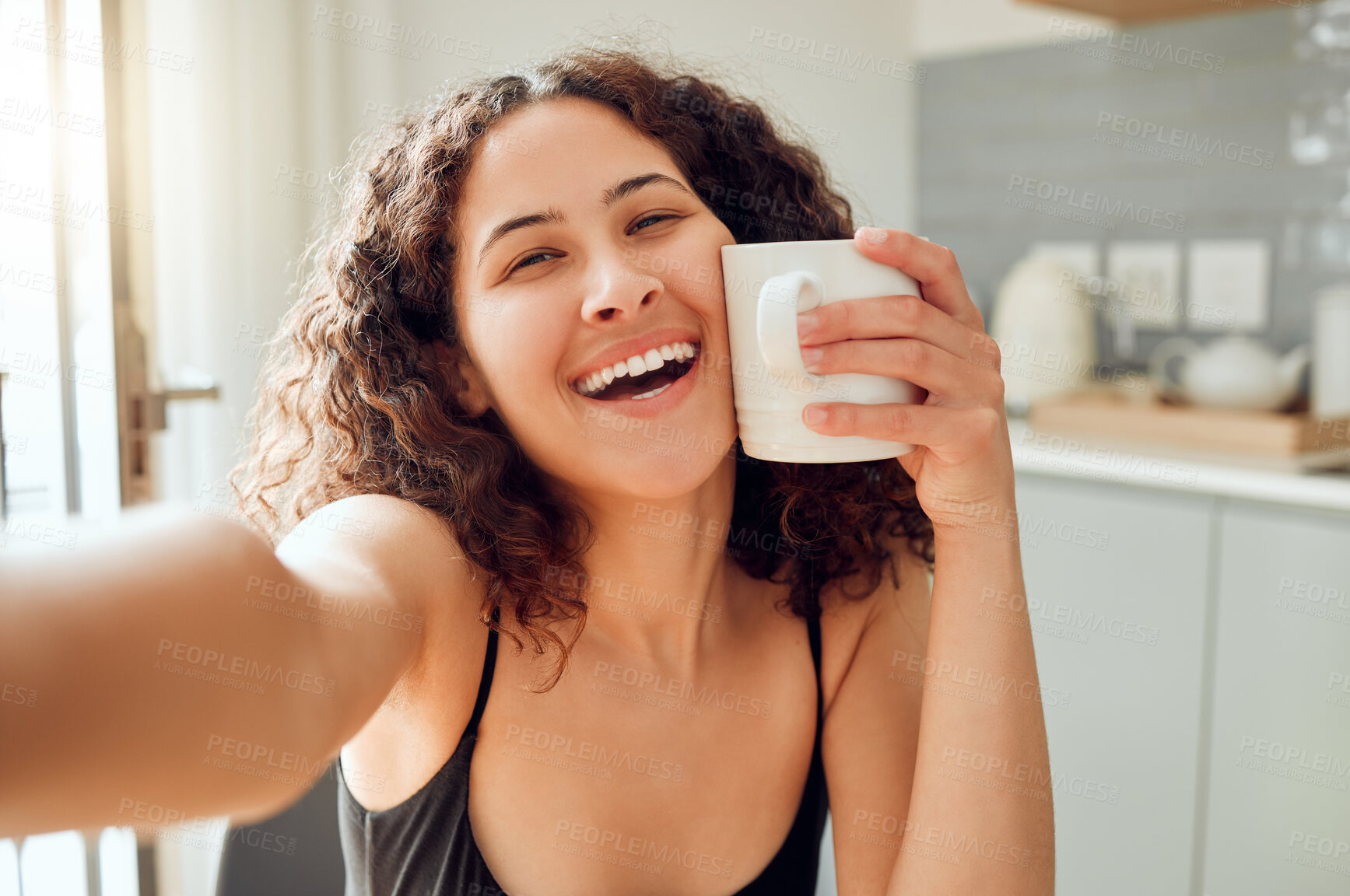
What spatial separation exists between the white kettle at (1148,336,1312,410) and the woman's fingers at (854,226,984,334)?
1470 mm

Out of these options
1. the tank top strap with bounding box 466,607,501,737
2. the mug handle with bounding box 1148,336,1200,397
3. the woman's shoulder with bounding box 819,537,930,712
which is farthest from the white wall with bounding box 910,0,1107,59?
the tank top strap with bounding box 466,607,501,737

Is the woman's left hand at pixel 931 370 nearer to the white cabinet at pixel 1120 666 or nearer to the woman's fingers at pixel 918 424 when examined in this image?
the woman's fingers at pixel 918 424

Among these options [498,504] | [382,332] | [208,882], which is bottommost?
[208,882]

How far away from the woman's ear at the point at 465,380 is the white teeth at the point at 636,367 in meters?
0.13

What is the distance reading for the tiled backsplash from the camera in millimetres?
2143

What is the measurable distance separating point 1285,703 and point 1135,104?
137cm

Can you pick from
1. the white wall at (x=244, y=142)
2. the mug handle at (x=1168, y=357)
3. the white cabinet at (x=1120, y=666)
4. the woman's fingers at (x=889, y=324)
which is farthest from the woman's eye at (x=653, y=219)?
the mug handle at (x=1168, y=357)

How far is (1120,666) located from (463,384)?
4.97 ft

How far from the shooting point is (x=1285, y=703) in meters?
1.70

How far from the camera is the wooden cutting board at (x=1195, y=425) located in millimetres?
1825

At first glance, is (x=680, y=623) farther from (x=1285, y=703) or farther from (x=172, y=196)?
(x=1285, y=703)

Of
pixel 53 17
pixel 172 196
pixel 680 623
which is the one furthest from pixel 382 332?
pixel 172 196

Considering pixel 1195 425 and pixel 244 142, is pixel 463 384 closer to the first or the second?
pixel 244 142

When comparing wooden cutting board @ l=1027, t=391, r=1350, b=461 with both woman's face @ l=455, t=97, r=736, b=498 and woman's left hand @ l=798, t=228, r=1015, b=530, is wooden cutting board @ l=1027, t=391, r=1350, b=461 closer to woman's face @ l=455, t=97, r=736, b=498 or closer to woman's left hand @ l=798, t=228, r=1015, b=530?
woman's left hand @ l=798, t=228, r=1015, b=530
